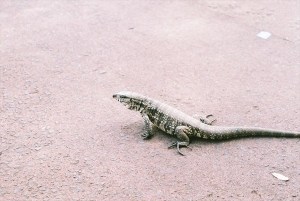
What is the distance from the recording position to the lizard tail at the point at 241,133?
4965mm

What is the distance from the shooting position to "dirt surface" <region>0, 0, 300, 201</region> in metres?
4.39

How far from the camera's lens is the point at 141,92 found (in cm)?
623

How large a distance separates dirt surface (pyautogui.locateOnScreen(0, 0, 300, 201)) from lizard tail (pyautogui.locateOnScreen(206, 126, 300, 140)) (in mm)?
94

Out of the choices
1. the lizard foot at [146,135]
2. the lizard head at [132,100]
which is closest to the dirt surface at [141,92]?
the lizard foot at [146,135]

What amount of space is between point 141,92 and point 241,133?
78.2 inches

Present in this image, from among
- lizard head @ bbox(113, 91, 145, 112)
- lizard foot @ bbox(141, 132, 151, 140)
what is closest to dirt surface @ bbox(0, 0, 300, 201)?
lizard foot @ bbox(141, 132, 151, 140)

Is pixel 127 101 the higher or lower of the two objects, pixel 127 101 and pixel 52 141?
the higher

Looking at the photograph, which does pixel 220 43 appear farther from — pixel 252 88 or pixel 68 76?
pixel 68 76

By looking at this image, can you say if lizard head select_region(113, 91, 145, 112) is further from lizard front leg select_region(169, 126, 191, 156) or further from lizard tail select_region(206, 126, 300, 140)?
lizard tail select_region(206, 126, 300, 140)

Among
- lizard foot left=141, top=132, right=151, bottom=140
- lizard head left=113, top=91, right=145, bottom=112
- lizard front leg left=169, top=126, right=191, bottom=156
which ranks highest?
lizard head left=113, top=91, right=145, bottom=112

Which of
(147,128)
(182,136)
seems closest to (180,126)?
(182,136)

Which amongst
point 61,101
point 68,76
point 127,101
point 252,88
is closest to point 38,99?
point 61,101

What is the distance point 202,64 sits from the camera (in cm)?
716

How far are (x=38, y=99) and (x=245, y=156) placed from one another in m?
3.52
